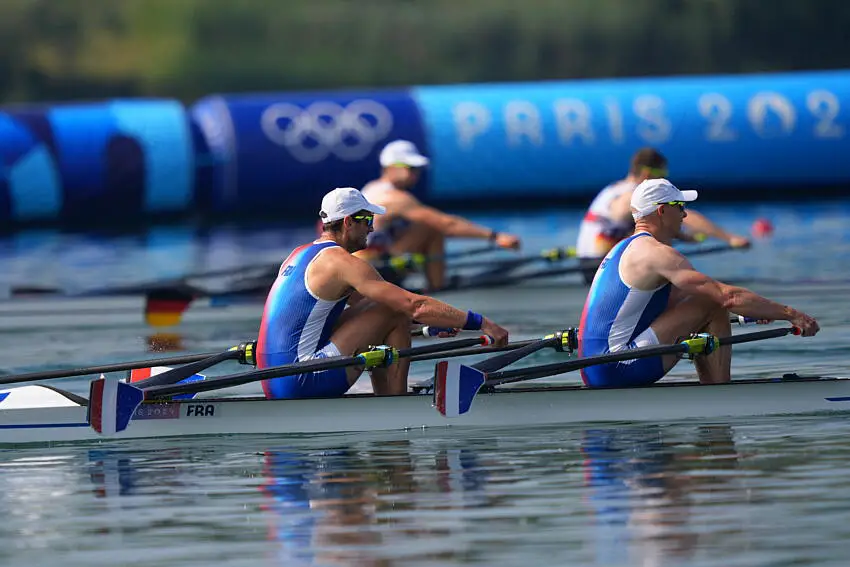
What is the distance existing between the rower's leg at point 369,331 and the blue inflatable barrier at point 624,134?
19025 mm

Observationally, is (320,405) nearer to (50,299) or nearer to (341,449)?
(341,449)

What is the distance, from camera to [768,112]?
1231 inches

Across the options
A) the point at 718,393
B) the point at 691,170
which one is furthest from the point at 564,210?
the point at 718,393

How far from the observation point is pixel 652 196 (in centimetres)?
1120

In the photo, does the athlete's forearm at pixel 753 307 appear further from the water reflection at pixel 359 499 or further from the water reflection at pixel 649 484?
the water reflection at pixel 359 499

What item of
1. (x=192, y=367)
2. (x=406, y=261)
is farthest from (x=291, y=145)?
(x=192, y=367)

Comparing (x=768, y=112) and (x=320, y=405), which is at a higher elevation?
(x=768, y=112)

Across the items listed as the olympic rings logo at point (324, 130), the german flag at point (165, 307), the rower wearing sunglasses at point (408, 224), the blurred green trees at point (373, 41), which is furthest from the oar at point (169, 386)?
the blurred green trees at point (373, 41)

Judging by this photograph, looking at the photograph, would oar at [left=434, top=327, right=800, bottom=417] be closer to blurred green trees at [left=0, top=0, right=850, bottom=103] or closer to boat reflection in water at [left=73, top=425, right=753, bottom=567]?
boat reflection in water at [left=73, top=425, right=753, bottom=567]

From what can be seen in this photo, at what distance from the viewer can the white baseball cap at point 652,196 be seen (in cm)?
1119

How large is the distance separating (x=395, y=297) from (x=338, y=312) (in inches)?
15.7

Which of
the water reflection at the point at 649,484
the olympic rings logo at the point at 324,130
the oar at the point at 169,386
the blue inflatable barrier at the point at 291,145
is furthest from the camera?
the olympic rings logo at the point at 324,130

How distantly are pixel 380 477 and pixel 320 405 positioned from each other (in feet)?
4.71

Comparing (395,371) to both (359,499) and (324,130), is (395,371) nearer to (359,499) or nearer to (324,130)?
(359,499)
